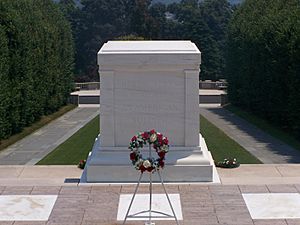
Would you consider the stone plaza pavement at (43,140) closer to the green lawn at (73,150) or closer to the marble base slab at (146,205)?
the green lawn at (73,150)

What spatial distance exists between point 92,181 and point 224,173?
3628 millimetres

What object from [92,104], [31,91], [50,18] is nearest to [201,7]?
[92,104]

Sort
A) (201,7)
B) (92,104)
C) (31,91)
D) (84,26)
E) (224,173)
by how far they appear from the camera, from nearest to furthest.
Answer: (224,173)
(31,91)
(92,104)
(84,26)
(201,7)

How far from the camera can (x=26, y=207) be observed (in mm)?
9203

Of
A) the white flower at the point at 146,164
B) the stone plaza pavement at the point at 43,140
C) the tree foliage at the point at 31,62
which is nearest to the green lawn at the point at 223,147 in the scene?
the stone plaza pavement at the point at 43,140

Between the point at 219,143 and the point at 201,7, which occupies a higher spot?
the point at 201,7

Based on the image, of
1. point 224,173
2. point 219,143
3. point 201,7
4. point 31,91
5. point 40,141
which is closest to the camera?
point 224,173

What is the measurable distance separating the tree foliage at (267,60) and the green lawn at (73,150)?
6.72 metres

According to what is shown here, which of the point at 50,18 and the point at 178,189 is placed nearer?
the point at 178,189

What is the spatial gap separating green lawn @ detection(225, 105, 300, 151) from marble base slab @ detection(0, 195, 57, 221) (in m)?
10.6

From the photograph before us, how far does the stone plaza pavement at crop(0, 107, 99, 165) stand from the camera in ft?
56.6

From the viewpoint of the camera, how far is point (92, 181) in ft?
35.0

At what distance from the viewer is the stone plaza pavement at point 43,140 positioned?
1725cm

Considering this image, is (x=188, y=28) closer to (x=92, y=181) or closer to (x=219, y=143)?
(x=219, y=143)
